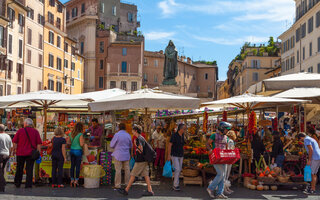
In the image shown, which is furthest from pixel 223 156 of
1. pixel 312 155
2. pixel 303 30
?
pixel 303 30

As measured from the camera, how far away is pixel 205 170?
423 inches

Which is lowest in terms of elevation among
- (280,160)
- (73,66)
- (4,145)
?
(280,160)

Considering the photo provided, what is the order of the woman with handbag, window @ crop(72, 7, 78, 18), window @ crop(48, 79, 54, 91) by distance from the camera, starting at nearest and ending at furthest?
the woman with handbag < window @ crop(48, 79, 54, 91) < window @ crop(72, 7, 78, 18)

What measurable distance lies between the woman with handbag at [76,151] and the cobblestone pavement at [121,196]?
1.18ft

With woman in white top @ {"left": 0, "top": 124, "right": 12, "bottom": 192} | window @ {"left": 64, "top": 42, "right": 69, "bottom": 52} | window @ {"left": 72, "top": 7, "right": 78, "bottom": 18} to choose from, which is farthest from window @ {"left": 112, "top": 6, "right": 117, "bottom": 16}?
woman in white top @ {"left": 0, "top": 124, "right": 12, "bottom": 192}

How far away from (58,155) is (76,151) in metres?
0.45

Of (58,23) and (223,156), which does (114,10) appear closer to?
(58,23)

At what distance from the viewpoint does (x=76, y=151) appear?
10.2 m

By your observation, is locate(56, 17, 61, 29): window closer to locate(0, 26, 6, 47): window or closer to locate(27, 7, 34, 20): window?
locate(27, 7, 34, 20): window

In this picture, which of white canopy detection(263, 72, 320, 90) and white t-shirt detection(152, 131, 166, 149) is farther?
white t-shirt detection(152, 131, 166, 149)

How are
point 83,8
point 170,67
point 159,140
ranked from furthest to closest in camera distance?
point 83,8 → point 170,67 → point 159,140

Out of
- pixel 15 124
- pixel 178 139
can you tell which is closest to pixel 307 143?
pixel 178 139

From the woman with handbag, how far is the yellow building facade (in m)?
36.3

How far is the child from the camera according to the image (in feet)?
32.7
